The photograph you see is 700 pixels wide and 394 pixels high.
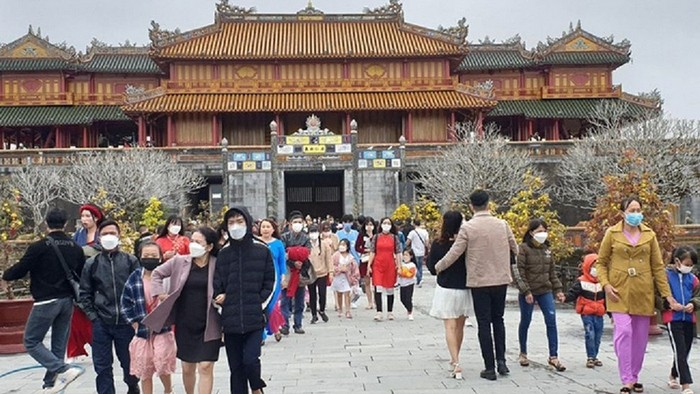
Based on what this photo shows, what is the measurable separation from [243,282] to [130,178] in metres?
24.5

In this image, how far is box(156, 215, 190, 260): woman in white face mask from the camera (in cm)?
911

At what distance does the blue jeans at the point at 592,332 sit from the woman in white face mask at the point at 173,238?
4483mm

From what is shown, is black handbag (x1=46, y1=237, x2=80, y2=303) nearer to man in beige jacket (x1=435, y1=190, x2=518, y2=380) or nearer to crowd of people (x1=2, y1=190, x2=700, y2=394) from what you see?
crowd of people (x1=2, y1=190, x2=700, y2=394)

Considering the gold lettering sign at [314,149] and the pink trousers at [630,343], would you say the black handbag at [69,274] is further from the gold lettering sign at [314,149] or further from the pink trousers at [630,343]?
the gold lettering sign at [314,149]

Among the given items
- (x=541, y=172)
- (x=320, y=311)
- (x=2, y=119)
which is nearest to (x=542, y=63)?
(x=541, y=172)

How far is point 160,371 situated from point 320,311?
6.50 meters

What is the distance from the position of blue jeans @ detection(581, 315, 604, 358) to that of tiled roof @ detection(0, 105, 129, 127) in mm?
35320

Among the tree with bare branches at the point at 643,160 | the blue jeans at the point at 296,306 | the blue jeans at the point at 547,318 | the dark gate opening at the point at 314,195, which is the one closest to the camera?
the blue jeans at the point at 547,318

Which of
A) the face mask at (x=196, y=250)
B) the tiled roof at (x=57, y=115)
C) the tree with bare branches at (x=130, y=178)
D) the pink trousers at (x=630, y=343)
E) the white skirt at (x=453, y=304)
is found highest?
the tiled roof at (x=57, y=115)

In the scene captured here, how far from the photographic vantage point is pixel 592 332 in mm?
8016

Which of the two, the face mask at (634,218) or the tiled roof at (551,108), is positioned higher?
the tiled roof at (551,108)

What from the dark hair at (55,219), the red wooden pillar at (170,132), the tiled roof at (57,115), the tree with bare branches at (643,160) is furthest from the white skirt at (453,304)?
the tiled roof at (57,115)

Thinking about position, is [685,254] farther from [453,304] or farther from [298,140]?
[298,140]

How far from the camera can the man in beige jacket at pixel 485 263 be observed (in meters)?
7.36
